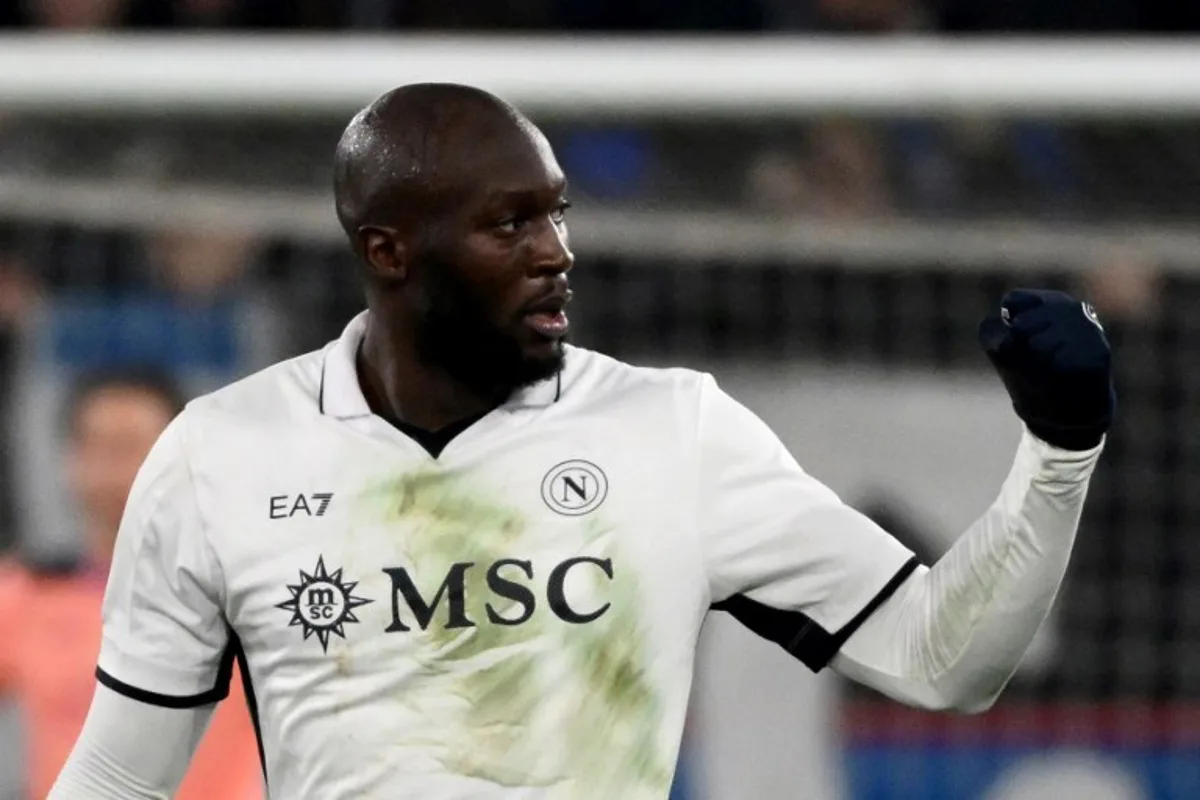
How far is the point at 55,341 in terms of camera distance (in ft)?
15.5

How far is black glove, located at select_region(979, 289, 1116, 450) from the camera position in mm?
2074

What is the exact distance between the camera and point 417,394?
247cm

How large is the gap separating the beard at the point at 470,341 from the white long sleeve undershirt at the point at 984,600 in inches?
16.4

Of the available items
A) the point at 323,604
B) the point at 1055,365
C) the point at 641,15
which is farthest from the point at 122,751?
the point at 641,15

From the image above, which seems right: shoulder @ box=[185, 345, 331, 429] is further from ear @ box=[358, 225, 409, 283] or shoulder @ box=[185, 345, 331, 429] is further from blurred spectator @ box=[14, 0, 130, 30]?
blurred spectator @ box=[14, 0, 130, 30]

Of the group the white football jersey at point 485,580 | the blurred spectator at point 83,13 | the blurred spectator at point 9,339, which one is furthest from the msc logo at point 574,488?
the blurred spectator at point 83,13

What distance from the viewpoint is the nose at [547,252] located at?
234cm

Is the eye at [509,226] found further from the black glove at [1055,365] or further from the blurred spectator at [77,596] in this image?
the blurred spectator at [77,596]

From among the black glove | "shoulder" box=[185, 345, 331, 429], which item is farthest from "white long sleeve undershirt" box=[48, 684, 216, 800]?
the black glove

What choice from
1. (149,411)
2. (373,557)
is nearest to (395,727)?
(373,557)

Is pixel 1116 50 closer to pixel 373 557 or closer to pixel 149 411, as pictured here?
pixel 149 411

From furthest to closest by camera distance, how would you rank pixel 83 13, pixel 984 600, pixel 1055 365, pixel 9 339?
1. pixel 83 13
2. pixel 9 339
3. pixel 984 600
4. pixel 1055 365

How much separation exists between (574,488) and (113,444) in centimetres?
187

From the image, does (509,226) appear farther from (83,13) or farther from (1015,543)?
(83,13)
